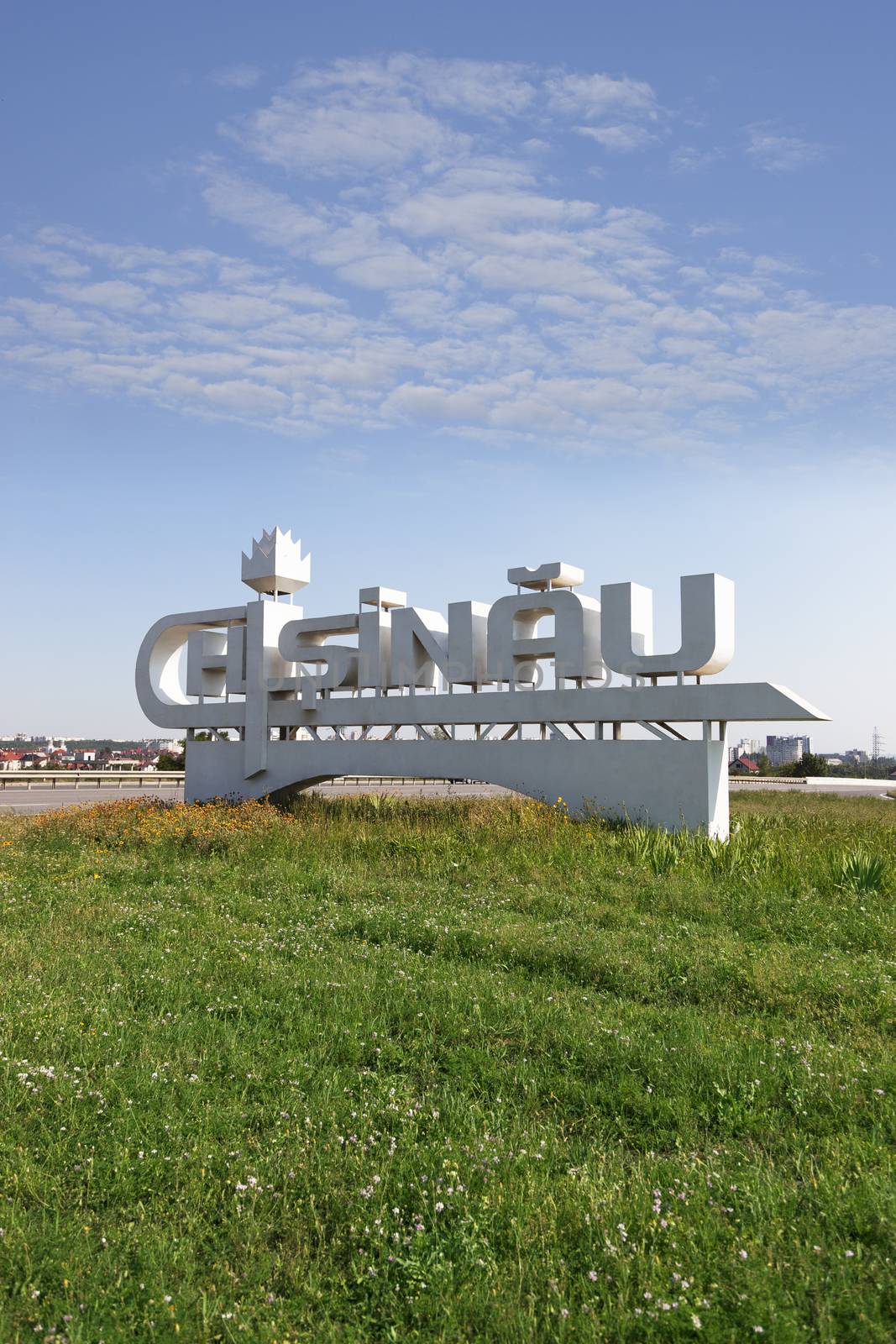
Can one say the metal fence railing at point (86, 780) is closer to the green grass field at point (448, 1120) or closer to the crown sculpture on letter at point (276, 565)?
the crown sculpture on letter at point (276, 565)

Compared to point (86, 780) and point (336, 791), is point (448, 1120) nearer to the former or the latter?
point (336, 791)

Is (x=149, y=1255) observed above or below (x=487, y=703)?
below

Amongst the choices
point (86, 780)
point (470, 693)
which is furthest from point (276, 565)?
point (86, 780)

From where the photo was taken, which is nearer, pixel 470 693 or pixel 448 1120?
pixel 448 1120

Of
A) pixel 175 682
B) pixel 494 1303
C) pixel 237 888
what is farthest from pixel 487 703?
pixel 494 1303

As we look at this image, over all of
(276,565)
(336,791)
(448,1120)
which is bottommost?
(336,791)

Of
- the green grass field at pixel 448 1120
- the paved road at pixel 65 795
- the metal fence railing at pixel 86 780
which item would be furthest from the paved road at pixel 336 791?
the green grass field at pixel 448 1120

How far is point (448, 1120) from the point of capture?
17.8ft

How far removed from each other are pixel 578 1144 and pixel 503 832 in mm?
11162

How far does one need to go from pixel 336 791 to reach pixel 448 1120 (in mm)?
38861

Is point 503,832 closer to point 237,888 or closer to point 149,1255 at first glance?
point 237,888

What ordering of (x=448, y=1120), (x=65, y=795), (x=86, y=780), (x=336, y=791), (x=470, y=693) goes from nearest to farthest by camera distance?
1. (x=448, y=1120)
2. (x=470, y=693)
3. (x=65, y=795)
4. (x=336, y=791)
5. (x=86, y=780)

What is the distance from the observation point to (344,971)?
8.13m

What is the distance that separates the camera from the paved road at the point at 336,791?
32656 millimetres
